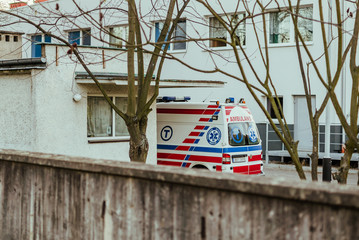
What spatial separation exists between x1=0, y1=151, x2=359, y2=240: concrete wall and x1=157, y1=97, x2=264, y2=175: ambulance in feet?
32.6

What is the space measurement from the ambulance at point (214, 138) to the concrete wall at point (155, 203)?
9930 millimetres

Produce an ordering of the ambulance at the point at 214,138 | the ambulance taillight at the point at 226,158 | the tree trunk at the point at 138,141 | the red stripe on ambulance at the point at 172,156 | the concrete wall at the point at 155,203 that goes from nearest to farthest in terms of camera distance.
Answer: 1. the concrete wall at the point at 155,203
2. the tree trunk at the point at 138,141
3. the ambulance taillight at the point at 226,158
4. the ambulance at the point at 214,138
5. the red stripe on ambulance at the point at 172,156

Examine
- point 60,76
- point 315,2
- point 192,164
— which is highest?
point 315,2

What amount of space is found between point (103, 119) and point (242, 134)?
3894mm

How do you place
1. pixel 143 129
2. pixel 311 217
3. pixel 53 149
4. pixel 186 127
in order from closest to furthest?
1. pixel 311 217
2. pixel 143 129
3. pixel 53 149
4. pixel 186 127

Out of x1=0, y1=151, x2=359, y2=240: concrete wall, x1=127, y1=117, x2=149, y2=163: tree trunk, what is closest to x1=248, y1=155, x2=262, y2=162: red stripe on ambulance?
x1=127, y1=117, x2=149, y2=163: tree trunk

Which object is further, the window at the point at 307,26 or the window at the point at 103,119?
the window at the point at 307,26

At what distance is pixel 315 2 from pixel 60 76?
12164 mm

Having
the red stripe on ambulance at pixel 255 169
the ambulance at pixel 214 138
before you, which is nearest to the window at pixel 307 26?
the ambulance at pixel 214 138

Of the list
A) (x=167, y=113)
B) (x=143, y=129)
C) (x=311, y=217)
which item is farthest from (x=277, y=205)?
(x=167, y=113)

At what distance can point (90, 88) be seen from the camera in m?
17.5

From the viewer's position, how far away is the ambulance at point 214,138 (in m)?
17.0

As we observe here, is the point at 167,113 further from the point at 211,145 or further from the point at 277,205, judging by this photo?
the point at 277,205

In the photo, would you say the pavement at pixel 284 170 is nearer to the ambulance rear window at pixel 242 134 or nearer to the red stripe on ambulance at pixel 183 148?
the ambulance rear window at pixel 242 134
